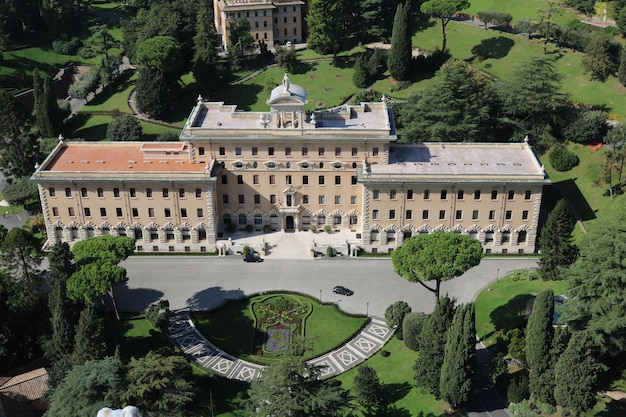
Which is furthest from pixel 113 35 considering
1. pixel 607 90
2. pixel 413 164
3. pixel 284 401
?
pixel 284 401

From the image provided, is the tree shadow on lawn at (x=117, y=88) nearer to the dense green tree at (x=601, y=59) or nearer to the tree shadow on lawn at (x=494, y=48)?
the tree shadow on lawn at (x=494, y=48)

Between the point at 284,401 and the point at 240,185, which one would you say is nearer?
the point at 284,401

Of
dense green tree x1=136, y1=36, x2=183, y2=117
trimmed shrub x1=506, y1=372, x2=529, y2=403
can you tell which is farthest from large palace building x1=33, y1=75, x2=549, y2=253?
dense green tree x1=136, y1=36, x2=183, y2=117

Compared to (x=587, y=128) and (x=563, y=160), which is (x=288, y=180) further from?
(x=587, y=128)

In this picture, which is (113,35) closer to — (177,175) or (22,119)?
(22,119)

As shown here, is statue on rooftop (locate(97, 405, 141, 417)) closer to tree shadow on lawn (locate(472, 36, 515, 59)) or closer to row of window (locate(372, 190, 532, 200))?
row of window (locate(372, 190, 532, 200))
